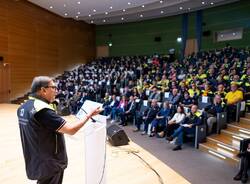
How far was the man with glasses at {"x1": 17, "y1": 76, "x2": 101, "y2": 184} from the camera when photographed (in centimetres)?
165

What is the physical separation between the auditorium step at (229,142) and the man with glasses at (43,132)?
3.72m

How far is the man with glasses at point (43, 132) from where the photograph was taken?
5.42 feet

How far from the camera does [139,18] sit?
16.2 metres

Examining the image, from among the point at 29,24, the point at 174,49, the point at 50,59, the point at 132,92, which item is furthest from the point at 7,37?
the point at 174,49

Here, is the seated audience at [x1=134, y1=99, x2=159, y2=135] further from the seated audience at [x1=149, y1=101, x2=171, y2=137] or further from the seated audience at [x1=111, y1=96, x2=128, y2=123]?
the seated audience at [x1=111, y1=96, x2=128, y2=123]

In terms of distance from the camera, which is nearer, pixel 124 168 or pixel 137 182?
pixel 137 182

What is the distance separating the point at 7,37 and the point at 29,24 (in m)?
1.59

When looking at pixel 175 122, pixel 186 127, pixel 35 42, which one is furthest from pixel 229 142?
pixel 35 42

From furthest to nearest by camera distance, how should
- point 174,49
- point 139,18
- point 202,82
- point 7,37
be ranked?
point 139,18 < point 174,49 < point 7,37 < point 202,82

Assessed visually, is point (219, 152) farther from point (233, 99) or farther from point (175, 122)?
point (233, 99)

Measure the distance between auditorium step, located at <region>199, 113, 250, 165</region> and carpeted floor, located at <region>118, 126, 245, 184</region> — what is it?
0.15 meters

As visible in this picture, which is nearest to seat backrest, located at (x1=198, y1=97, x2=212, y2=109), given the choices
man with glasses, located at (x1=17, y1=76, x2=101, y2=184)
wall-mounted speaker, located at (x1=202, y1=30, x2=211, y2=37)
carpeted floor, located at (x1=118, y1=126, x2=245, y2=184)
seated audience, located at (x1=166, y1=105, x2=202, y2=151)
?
seated audience, located at (x1=166, y1=105, x2=202, y2=151)

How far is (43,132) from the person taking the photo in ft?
5.58

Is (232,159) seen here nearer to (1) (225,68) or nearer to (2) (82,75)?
(1) (225,68)
